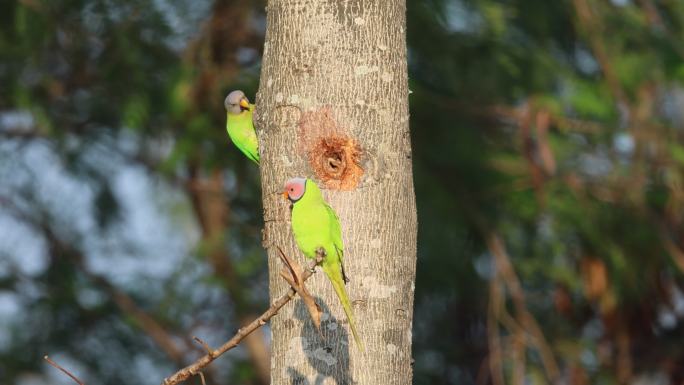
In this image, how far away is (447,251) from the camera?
258 inches

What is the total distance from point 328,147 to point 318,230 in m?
0.28

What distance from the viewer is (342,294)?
2611mm

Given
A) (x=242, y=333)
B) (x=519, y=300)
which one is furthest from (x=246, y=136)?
(x=519, y=300)

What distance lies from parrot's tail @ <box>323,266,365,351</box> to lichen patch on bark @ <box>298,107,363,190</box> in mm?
287

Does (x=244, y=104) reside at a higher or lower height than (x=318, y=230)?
higher

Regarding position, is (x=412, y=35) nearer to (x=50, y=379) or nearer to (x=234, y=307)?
(x=234, y=307)

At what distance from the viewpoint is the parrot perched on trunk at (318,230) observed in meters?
2.58

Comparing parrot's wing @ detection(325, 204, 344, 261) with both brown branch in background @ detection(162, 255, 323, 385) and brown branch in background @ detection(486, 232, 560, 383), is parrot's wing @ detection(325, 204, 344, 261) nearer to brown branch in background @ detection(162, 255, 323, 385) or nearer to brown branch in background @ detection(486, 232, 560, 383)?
brown branch in background @ detection(162, 255, 323, 385)

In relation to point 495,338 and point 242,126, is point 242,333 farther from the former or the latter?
point 495,338

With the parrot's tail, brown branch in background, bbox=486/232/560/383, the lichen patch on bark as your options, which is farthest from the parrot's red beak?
brown branch in background, bbox=486/232/560/383

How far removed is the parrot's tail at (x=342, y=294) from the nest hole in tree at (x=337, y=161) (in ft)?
0.92

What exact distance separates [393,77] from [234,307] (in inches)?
196

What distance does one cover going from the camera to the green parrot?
430 cm

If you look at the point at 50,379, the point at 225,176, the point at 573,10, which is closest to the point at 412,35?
the point at 573,10
